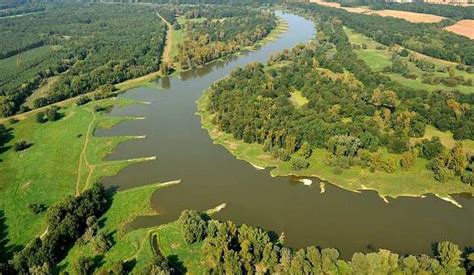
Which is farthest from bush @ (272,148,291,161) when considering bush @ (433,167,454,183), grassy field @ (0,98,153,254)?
grassy field @ (0,98,153,254)

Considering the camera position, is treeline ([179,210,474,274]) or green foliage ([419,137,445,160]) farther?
green foliage ([419,137,445,160])

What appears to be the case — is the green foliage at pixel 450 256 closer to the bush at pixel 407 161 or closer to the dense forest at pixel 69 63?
the bush at pixel 407 161

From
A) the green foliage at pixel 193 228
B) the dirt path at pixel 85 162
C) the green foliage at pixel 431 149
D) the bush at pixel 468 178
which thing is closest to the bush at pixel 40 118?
the dirt path at pixel 85 162

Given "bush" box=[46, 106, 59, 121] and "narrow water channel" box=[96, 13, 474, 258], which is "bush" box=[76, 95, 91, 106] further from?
"narrow water channel" box=[96, 13, 474, 258]

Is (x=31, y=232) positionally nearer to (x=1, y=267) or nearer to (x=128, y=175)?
(x=1, y=267)

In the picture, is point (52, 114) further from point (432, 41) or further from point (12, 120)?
point (432, 41)

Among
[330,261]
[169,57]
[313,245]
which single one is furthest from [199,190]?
[169,57]
